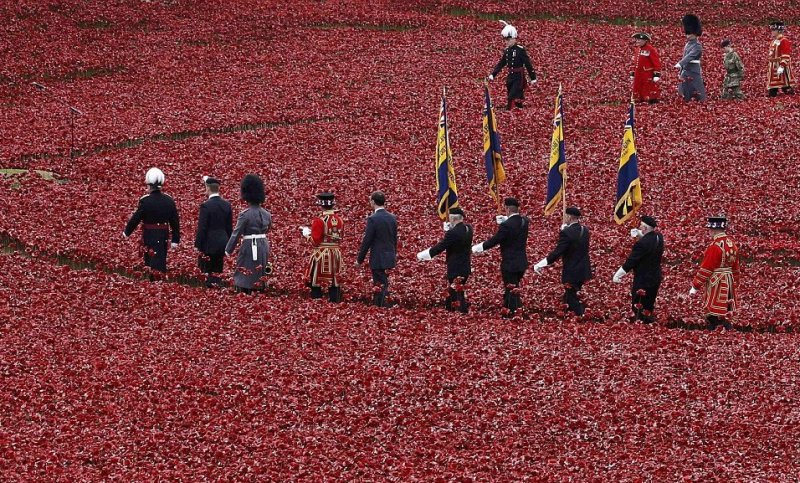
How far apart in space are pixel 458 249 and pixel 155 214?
5216 mm

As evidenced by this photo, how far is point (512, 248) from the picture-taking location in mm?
24250

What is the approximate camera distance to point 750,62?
40.6m

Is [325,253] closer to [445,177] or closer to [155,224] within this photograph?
[445,177]

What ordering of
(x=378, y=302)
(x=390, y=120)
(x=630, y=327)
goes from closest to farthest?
(x=630, y=327) < (x=378, y=302) < (x=390, y=120)

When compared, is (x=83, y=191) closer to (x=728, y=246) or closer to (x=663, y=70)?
(x=728, y=246)

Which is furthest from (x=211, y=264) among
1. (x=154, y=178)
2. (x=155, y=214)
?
(x=154, y=178)

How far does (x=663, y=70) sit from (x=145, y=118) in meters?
13.6

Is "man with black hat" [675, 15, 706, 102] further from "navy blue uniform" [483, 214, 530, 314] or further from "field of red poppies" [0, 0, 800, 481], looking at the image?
"navy blue uniform" [483, 214, 530, 314]

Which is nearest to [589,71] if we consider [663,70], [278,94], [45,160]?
[663,70]

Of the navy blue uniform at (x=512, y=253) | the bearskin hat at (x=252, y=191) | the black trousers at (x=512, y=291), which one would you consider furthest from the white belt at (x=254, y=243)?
the black trousers at (x=512, y=291)

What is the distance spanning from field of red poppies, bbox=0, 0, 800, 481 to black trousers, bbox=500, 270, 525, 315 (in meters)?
0.42

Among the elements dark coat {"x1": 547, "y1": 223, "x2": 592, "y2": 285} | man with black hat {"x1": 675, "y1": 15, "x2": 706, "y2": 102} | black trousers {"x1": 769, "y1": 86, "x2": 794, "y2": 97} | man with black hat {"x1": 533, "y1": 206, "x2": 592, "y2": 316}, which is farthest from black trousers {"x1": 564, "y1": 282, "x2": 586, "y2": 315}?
black trousers {"x1": 769, "y1": 86, "x2": 794, "y2": 97}

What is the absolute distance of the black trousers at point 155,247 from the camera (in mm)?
25453

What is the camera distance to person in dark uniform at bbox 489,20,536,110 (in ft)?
118
